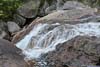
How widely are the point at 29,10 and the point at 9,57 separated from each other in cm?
1080

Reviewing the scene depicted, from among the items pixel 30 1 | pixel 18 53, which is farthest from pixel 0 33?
pixel 18 53

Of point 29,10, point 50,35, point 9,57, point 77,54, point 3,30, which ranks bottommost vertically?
point 3,30

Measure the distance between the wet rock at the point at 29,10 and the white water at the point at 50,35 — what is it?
4.83m

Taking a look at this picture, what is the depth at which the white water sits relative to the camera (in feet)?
29.9

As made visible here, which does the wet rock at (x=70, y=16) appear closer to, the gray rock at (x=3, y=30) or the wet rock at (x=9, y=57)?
the gray rock at (x=3, y=30)

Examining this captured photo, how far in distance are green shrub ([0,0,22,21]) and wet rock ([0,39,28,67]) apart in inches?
382

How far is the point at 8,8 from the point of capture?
15562 mm

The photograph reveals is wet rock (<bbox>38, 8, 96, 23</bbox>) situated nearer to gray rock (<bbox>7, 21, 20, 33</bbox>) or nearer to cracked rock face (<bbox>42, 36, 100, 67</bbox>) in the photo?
gray rock (<bbox>7, 21, 20, 33</bbox>)

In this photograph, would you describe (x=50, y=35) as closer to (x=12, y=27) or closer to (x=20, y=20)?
(x=12, y=27)

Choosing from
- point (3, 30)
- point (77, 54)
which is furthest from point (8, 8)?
point (77, 54)

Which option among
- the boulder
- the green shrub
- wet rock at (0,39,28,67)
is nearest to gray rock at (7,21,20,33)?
the green shrub

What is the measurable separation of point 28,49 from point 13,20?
607 centimetres

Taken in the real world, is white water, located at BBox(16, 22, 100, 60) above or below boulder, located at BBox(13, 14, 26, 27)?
above

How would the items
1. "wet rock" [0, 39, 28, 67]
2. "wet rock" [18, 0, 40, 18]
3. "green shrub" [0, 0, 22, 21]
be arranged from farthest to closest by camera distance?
"wet rock" [18, 0, 40, 18] → "green shrub" [0, 0, 22, 21] → "wet rock" [0, 39, 28, 67]
